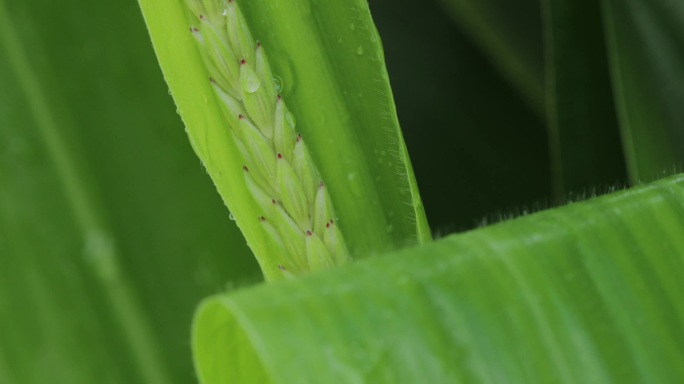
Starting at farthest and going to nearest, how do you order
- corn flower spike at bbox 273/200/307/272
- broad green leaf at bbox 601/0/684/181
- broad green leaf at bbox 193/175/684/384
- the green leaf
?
1. the green leaf
2. broad green leaf at bbox 601/0/684/181
3. corn flower spike at bbox 273/200/307/272
4. broad green leaf at bbox 193/175/684/384

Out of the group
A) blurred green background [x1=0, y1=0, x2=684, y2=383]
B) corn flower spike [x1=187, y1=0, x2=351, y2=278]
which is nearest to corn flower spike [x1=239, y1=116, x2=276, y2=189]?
corn flower spike [x1=187, y1=0, x2=351, y2=278]

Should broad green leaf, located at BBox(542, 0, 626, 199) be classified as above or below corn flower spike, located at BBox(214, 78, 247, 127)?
below

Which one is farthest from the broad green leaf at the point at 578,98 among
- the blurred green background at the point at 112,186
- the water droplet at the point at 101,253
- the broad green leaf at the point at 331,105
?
the water droplet at the point at 101,253

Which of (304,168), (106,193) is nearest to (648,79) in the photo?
(304,168)

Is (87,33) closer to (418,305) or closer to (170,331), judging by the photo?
(170,331)

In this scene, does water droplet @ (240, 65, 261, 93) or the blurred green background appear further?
the blurred green background

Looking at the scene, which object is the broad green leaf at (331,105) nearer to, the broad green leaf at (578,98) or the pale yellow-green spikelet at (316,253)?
→ the pale yellow-green spikelet at (316,253)

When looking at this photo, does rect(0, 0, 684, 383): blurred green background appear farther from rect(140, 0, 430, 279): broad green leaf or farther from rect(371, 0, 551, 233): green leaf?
rect(140, 0, 430, 279): broad green leaf
